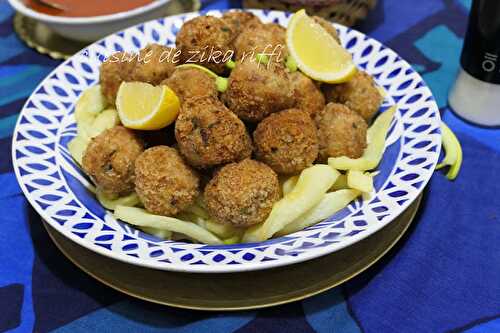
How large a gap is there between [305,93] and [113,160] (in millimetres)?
788

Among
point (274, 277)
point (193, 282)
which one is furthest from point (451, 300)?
point (193, 282)

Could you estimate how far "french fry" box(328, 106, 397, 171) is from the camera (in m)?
1.90

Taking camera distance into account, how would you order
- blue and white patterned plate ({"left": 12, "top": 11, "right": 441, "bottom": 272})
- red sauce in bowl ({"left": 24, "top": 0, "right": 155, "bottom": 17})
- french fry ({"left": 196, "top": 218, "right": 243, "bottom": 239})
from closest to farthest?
blue and white patterned plate ({"left": 12, "top": 11, "right": 441, "bottom": 272}) → french fry ({"left": 196, "top": 218, "right": 243, "bottom": 239}) → red sauce in bowl ({"left": 24, "top": 0, "right": 155, "bottom": 17})

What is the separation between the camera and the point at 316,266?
66.7 inches

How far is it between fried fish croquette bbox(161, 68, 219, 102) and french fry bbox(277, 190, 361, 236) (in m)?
0.57

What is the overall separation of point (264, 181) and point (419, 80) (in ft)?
3.12

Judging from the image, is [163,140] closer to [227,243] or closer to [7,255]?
[227,243]

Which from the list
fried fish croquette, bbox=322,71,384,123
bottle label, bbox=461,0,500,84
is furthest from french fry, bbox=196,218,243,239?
bottle label, bbox=461,0,500,84

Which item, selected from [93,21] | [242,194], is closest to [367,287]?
→ [242,194]

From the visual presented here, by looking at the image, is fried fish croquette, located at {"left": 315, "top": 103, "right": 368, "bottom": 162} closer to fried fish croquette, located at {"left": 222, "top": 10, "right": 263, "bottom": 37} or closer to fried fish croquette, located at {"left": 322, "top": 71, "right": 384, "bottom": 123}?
fried fish croquette, located at {"left": 322, "top": 71, "right": 384, "bottom": 123}

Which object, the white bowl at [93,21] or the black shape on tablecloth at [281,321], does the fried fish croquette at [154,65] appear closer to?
the white bowl at [93,21]

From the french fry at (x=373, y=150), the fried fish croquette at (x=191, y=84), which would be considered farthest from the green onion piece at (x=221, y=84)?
the french fry at (x=373, y=150)

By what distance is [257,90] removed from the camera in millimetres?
1862

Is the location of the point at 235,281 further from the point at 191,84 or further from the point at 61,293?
the point at 191,84
